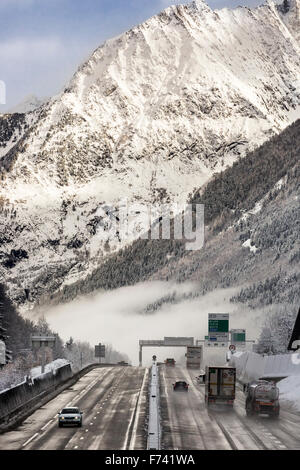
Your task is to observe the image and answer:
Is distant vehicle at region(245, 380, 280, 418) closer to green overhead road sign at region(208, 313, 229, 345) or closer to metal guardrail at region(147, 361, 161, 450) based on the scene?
metal guardrail at region(147, 361, 161, 450)

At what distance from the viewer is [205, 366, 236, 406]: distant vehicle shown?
67500 millimetres

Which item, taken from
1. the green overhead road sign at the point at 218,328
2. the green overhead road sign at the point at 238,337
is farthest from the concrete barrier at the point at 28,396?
the green overhead road sign at the point at 238,337

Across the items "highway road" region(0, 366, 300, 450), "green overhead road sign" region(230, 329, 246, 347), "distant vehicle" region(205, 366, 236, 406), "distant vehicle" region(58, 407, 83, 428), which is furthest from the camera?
"green overhead road sign" region(230, 329, 246, 347)

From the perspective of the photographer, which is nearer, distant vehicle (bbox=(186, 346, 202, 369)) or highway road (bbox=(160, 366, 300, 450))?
highway road (bbox=(160, 366, 300, 450))

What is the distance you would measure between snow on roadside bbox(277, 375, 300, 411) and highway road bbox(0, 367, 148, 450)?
434 inches

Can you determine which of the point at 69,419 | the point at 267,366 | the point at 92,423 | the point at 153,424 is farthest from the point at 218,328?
the point at 153,424

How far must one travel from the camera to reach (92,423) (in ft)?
176

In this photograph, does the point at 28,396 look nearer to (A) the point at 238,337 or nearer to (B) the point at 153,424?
(B) the point at 153,424

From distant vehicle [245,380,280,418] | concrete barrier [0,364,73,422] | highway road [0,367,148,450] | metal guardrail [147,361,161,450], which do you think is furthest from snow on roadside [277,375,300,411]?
concrete barrier [0,364,73,422]

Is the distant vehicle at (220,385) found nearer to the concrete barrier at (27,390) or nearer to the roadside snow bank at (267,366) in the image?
the roadside snow bank at (267,366)

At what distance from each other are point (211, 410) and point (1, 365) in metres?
64.2

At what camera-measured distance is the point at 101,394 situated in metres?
78.2

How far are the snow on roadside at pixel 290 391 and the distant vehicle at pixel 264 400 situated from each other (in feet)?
21.7
